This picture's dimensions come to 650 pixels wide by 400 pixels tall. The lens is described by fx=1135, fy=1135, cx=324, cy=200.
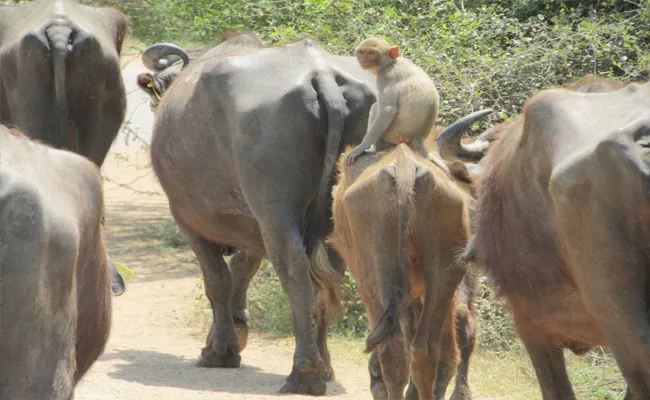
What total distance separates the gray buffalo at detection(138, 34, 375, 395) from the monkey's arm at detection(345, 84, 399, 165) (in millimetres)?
759

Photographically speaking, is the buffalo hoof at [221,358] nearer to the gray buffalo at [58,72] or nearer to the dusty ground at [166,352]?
the dusty ground at [166,352]

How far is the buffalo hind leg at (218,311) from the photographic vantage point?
28.4 feet

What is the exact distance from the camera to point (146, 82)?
9734 mm

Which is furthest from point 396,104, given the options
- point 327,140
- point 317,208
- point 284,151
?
point 317,208

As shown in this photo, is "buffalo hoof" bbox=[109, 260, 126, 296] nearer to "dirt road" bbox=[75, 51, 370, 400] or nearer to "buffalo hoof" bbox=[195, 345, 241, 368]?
"dirt road" bbox=[75, 51, 370, 400]

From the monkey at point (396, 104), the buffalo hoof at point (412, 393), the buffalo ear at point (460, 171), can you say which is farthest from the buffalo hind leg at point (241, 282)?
the buffalo ear at point (460, 171)

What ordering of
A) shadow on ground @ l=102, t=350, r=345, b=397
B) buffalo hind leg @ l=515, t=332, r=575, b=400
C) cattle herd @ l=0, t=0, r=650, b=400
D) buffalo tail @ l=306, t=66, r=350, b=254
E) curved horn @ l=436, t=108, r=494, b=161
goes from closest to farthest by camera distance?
cattle herd @ l=0, t=0, r=650, b=400
buffalo hind leg @ l=515, t=332, r=575, b=400
curved horn @ l=436, t=108, r=494, b=161
buffalo tail @ l=306, t=66, r=350, b=254
shadow on ground @ l=102, t=350, r=345, b=397

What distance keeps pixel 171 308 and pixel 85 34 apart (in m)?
3.32

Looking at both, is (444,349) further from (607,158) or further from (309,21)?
(309,21)

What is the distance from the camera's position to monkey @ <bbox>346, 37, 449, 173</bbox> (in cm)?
648

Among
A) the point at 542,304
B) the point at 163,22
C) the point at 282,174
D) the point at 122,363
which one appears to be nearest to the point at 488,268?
the point at 542,304

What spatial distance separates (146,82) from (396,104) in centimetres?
380

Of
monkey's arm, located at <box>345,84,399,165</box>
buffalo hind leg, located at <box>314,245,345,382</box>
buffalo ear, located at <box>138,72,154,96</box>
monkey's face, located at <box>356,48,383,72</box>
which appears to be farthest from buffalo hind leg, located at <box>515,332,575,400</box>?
buffalo ear, located at <box>138,72,154,96</box>

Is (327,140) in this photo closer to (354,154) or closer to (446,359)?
(354,154)
